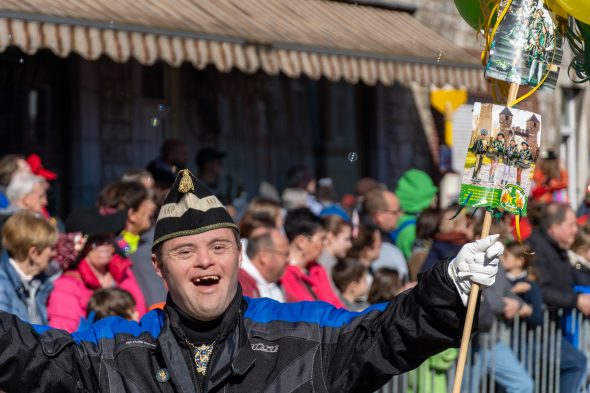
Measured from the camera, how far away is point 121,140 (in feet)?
32.5

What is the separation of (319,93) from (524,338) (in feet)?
17.4

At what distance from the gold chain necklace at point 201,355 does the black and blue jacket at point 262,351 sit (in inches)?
1.1

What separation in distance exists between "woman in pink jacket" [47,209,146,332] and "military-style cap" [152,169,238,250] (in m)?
2.22

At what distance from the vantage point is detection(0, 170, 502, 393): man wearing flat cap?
3.24 m

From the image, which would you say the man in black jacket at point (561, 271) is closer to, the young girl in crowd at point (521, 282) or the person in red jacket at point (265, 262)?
the young girl in crowd at point (521, 282)

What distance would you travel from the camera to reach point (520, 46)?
359 cm

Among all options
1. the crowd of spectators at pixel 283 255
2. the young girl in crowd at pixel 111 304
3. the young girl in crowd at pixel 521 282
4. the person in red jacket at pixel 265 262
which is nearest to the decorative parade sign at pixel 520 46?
the crowd of spectators at pixel 283 255

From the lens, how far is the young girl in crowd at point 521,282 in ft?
23.8

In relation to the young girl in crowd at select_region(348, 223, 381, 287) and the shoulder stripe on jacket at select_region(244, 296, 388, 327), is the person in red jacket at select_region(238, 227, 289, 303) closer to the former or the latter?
the young girl in crowd at select_region(348, 223, 381, 287)

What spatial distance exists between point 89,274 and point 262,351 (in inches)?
106

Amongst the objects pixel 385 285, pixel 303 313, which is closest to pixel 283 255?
pixel 385 285

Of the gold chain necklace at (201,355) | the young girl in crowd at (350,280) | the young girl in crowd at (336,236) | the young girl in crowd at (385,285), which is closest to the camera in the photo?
the gold chain necklace at (201,355)

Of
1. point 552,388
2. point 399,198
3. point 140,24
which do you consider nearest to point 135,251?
point 140,24

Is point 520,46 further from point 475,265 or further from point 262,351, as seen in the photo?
point 262,351
